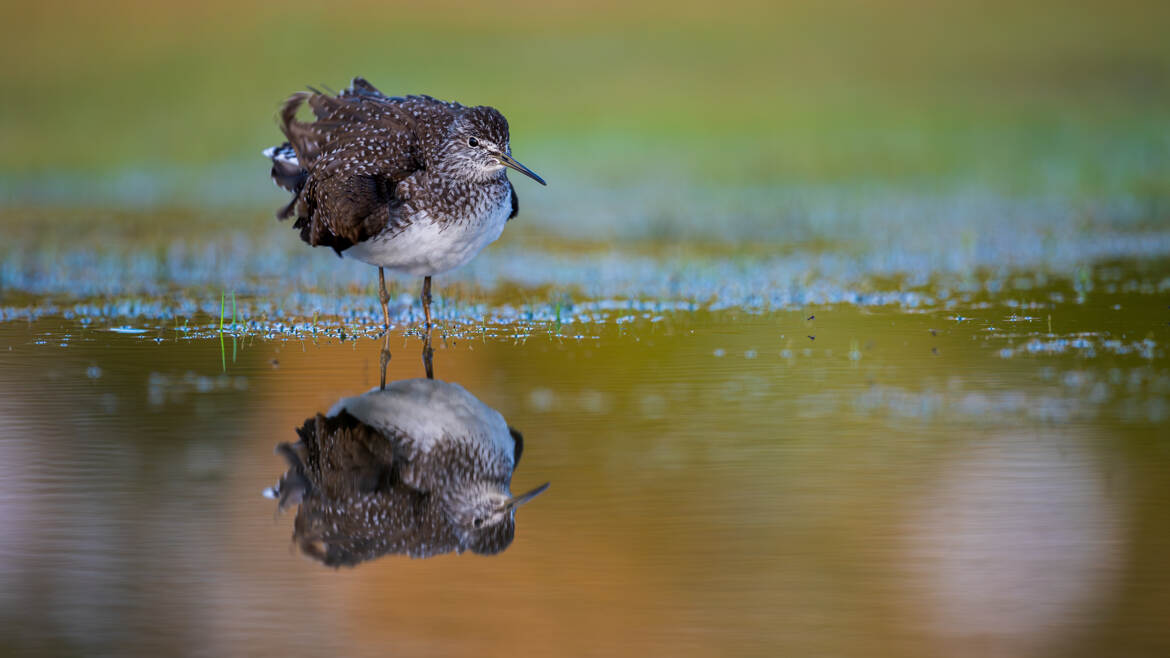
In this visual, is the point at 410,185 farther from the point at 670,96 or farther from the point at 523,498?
the point at 670,96

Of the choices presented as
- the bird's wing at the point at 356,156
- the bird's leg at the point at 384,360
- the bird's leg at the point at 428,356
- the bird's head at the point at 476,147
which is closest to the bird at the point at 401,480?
the bird's leg at the point at 384,360

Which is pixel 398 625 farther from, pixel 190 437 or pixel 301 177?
pixel 301 177

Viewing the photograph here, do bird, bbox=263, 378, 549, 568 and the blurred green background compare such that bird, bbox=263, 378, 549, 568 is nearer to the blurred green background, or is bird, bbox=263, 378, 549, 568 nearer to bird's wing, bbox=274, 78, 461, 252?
bird's wing, bbox=274, 78, 461, 252

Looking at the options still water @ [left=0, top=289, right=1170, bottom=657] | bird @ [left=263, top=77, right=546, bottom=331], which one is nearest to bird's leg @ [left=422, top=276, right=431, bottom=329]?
bird @ [left=263, top=77, right=546, bottom=331]

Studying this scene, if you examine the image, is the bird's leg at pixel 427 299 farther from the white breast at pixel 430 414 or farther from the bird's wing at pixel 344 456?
the bird's wing at pixel 344 456

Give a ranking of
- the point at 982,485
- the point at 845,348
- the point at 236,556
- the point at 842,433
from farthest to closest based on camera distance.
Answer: the point at 845,348, the point at 842,433, the point at 982,485, the point at 236,556

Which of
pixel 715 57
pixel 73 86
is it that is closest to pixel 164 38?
pixel 73 86
